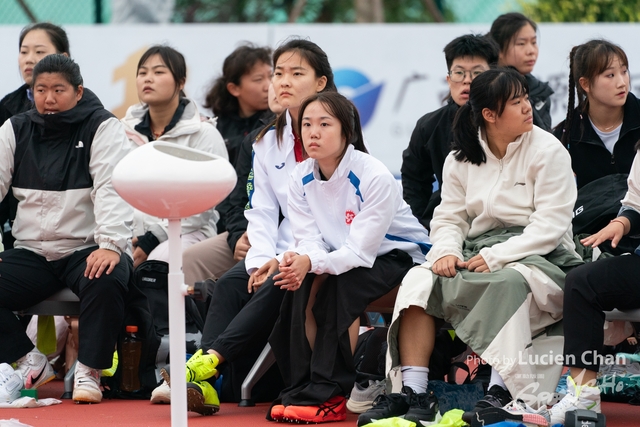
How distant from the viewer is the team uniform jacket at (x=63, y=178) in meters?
4.59

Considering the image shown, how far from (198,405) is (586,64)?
2.25 metres

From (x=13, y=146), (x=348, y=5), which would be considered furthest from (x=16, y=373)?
(x=348, y=5)

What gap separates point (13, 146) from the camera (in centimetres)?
468

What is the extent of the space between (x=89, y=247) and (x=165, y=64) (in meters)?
1.30

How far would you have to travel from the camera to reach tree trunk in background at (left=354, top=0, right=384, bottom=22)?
13805 millimetres

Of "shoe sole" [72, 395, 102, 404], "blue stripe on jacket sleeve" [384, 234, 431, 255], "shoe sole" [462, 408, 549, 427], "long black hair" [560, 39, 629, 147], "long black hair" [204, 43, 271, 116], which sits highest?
"long black hair" [204, 43, 271, 116]

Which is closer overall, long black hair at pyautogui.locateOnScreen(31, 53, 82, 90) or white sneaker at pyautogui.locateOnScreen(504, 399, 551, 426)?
white sneaker at pyautogui.locateOnScreen(504, 399, 551, 426)

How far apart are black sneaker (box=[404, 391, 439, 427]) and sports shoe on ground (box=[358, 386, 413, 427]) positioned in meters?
0.03

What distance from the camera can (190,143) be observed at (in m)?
5.37

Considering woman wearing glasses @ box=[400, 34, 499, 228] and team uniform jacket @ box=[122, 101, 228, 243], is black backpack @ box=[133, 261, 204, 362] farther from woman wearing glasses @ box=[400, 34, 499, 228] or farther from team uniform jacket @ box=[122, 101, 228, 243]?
woman wearing glasses @ box=[400, 34, 499, 228]

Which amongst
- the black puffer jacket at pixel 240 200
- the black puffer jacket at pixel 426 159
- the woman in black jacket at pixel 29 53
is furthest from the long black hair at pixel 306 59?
the woman in black jacket at pixel 29 53

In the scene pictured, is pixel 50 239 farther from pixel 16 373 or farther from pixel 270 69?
pixel 270 69

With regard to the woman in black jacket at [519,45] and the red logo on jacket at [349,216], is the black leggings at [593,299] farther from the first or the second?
the woman in black jacket at [519,45]

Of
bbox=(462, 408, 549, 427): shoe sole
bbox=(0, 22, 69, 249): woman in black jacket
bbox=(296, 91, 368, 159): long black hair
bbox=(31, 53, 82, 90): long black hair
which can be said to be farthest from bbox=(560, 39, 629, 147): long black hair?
bbox=(0, 22, 69, 249): woman in black jacket
